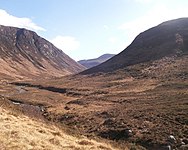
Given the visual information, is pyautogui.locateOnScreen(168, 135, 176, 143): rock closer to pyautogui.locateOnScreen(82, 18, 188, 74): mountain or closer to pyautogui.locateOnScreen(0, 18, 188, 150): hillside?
pyautogui.locateOnScreen(0, 18, 188, 150): hillside

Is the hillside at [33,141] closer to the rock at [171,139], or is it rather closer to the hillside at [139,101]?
the hillside at [139,101]

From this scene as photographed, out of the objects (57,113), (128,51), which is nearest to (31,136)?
(57,113)

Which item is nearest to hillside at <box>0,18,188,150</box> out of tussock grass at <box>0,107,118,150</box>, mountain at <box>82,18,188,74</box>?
mountain at <box>82,18,188,74</box>

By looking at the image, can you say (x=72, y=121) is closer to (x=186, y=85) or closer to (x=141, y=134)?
(x=141, y=134)

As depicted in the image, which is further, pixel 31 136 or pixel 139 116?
pixel 139 116

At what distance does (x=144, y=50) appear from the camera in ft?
503

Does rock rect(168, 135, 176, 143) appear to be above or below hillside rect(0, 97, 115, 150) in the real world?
below

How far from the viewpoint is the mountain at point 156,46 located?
5394 inches

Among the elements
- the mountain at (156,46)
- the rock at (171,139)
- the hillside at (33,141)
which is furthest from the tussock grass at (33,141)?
the mountain at (156,46)

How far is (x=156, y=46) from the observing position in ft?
494

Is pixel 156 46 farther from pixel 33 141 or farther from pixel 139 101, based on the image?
pixel 33 141

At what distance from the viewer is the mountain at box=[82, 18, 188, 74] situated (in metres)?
137

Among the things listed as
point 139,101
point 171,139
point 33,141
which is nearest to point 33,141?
point 33,141

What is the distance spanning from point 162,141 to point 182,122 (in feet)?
24.2
